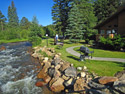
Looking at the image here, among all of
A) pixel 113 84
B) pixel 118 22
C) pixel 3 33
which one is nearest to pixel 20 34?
pixel 3 33

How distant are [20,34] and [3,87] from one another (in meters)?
41.2

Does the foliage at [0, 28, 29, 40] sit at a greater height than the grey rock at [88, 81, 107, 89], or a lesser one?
greater

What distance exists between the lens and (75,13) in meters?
20.0

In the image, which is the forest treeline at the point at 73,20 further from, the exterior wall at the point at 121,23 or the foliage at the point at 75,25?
the exterior wall at the point at 121,23

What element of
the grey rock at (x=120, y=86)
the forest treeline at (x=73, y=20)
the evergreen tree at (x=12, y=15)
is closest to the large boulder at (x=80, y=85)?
the grey rock at (x=120, y=86)

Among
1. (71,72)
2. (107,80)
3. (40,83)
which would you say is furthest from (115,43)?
(40,83)

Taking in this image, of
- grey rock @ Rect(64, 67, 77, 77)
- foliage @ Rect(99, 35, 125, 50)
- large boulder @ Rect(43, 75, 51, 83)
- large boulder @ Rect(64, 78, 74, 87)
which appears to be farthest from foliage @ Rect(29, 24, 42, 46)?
large boulder @ Rect(64, 78, 74, 87)

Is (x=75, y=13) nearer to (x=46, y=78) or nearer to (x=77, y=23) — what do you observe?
(x=77, y=23)

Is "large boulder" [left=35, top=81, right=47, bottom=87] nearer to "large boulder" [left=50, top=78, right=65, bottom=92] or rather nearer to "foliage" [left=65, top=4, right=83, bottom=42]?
"large boulder" [left=50, top=78, right=65, bottom=92]

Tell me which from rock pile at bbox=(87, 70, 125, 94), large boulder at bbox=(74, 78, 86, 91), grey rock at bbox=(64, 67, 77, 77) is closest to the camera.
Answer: rock pile at bbox=(87, 70, 125, 94)

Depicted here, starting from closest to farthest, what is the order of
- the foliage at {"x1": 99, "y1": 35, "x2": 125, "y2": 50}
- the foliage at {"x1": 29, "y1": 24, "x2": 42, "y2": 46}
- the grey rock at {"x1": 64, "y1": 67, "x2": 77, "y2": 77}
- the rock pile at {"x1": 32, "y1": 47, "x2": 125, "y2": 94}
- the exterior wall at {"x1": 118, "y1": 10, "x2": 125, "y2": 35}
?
the rock pile at {"x1": 32, "y1": 47, "x2": 125, "y2": 94} → the grey rock at {"x1": 64, "y1": 67, "x2": 77, "y2": 77} → the foliage at {"x1": 99, "y1": 35, "x2": 125, "y2": 50} → the exterior wall at {"x1": 118, "y1": 10, "x2": 125, "y2": 35} → the foliage at {"x1": 29, "y1": 24, "x2": 42, "y2": 46}

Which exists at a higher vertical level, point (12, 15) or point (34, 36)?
point (12, 15)

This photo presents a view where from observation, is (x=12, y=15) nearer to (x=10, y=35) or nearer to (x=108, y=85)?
(x=10, y=35)

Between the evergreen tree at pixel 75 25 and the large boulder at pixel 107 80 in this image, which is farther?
the evergreen tree at pixel 75 25
